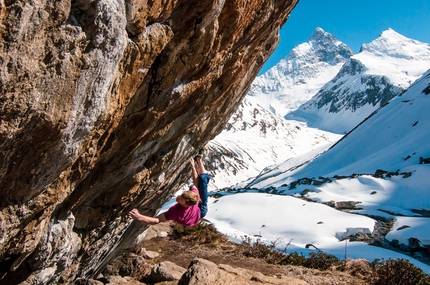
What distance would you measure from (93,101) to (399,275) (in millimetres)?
10614

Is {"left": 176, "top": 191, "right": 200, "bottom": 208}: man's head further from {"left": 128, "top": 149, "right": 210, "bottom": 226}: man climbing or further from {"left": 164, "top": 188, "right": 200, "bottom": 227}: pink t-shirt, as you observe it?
{"left": 164, "top": 188, "right": 200, "bottom": 227}: pink t-shirt

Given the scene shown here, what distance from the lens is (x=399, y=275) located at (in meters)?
10.5

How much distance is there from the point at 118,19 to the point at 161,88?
70.1 inches

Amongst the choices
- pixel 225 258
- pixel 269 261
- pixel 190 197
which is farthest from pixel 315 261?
pixel 190 197

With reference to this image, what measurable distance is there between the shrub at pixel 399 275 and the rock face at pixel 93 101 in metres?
7.63

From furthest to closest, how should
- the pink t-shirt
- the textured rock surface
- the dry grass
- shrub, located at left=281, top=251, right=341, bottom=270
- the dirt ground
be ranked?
shrub, located at left=281, top=251, right=341, bottom=270, the dirt ground, the dry grass, the pink t-shirt, the textured rock surface

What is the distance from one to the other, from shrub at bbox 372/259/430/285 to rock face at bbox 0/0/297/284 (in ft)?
25.0

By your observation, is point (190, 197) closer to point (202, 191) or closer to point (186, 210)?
point (186, 210)

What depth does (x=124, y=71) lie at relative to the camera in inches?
169

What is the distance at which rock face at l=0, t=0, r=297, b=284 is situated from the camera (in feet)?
10.5

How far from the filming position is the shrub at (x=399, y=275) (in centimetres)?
1034

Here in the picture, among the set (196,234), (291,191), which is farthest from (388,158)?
(196,234)

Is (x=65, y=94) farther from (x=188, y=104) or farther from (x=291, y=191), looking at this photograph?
(x=291, y=191)

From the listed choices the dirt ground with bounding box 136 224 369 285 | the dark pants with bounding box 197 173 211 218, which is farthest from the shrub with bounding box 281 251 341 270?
the dark pants with bounding box 197 173 211 218
